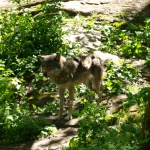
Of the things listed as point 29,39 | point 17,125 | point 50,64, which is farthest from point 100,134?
point 29,39

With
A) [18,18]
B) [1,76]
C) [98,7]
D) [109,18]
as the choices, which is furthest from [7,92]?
[98,7]

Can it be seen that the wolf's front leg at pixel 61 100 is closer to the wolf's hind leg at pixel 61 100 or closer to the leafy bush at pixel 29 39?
the wolf's hind leg at pixel 61 100

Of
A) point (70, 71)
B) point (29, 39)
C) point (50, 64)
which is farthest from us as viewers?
point (29, 39)

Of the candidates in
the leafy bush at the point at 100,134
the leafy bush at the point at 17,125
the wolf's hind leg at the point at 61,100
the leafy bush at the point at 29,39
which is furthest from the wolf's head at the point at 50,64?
the leafy bush at the point at 29,39

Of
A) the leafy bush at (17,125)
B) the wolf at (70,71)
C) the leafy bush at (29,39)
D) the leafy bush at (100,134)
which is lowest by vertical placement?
the leafy bush at (17,125)

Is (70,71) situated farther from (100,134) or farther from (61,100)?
(100,134)

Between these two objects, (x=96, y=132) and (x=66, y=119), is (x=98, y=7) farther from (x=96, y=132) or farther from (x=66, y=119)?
(x=96, y=132)

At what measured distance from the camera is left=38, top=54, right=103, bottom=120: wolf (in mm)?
8906

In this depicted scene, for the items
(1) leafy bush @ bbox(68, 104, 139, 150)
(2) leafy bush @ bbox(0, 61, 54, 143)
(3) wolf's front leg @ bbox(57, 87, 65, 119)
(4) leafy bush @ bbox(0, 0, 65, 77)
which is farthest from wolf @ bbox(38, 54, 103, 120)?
(4) leafy bush @ bbox(0, 0, 65, 77)

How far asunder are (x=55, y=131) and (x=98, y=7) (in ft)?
27.4

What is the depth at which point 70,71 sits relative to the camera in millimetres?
9180

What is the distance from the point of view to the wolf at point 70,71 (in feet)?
29.2

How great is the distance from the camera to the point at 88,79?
31.3 ft

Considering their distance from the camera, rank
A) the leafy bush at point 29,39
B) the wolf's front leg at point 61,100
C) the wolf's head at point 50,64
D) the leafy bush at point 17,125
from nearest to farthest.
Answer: the leafy bush at point 17,125
the wolf's head at point 50,64
the wolf's front leg at point 61,100
the leafy bush at point 29,39
